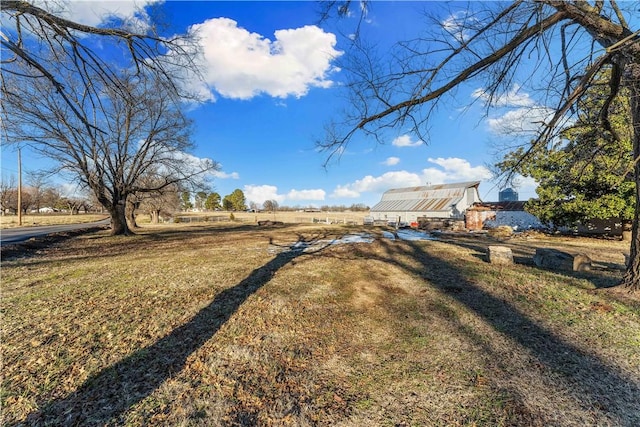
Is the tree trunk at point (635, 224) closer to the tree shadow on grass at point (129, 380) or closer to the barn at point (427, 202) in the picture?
the tree shadow on grass at point (129, 380)

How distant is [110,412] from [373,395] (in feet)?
7.14

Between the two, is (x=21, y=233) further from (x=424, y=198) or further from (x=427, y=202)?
(x=424, y=198)

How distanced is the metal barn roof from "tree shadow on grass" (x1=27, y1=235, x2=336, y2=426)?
3065cm

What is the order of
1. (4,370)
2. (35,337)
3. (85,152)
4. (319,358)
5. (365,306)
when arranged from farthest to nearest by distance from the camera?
(85,152) < (365,306) < (35,337) < (319,358) < (4,370)


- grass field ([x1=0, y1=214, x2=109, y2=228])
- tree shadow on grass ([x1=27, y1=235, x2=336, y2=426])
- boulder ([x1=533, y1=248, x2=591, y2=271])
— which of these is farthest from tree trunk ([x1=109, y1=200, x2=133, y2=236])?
boulder ([x1=533, y1=248, x2=591, y2=271])

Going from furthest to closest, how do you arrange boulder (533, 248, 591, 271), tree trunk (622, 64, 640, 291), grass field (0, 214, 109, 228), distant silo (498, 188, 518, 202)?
grass field (0, 214, 109, 228) → boulder (533, 248, 591, 271) → distant silo (498, 188, 518, 202) → tree trunk (622, 64, 640, 291)

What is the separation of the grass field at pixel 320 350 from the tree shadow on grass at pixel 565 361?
0.02 m

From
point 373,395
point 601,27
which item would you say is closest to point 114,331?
point 373,395

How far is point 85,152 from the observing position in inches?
550

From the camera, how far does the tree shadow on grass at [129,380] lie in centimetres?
222

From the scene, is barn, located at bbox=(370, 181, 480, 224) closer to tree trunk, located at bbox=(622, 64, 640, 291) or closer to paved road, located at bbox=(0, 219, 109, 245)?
tree trunk, located at bbox=(622, 64, 640, 291)

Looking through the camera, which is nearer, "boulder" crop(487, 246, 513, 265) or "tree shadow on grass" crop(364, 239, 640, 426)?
"tree shadow on grass" crop(364, 239, 640, 426)

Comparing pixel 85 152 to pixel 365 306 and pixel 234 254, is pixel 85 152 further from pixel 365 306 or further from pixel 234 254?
pixel 365 306

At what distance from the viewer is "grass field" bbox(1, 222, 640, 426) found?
2.29 m
